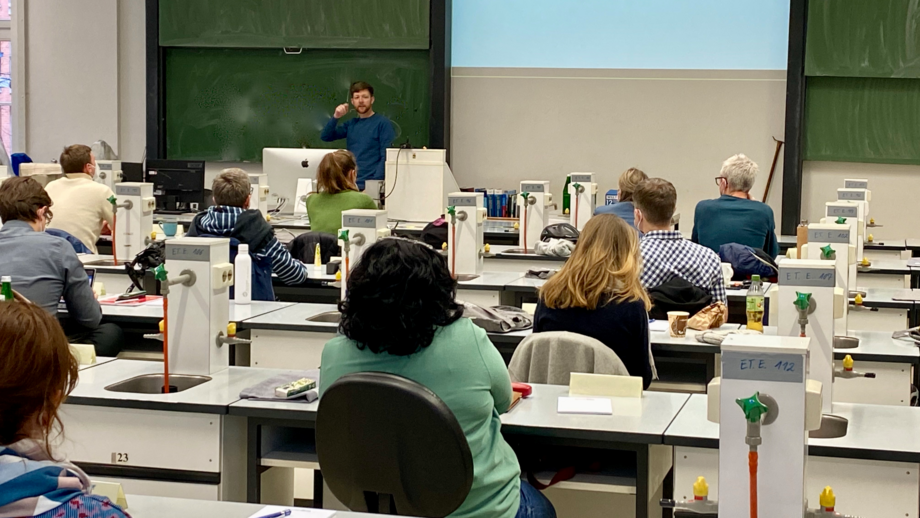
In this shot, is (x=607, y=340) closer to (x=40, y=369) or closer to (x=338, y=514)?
(x=338, y=514)

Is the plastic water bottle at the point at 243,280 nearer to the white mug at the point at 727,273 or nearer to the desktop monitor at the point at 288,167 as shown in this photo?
the white mug at the point at 727,273

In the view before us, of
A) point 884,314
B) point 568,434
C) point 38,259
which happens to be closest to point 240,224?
point 38,259

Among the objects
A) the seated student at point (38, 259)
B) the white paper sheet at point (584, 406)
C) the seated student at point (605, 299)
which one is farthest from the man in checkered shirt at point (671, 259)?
the seated student at point (38, 259)

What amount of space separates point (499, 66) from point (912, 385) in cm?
554

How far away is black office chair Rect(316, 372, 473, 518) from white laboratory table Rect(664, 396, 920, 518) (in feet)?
2.00

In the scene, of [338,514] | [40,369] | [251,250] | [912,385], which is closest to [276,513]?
[338,514]

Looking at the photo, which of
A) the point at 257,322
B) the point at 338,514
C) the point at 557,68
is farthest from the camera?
the point at 557,68

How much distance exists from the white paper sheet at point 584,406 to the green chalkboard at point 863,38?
19.7 feet

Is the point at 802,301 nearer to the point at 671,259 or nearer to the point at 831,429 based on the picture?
the point at 831,429

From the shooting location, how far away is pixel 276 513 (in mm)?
1998

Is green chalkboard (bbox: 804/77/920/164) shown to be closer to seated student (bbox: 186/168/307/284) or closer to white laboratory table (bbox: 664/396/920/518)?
seated student (bbox: 186/168/307/284)

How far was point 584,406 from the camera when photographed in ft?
9.02

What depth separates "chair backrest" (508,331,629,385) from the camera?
121 inches

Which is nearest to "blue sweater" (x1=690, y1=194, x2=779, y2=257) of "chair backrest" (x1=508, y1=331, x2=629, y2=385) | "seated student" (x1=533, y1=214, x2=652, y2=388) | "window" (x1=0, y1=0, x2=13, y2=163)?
"seated student" (x1=533, y1=214, x2=652, y2=388)
